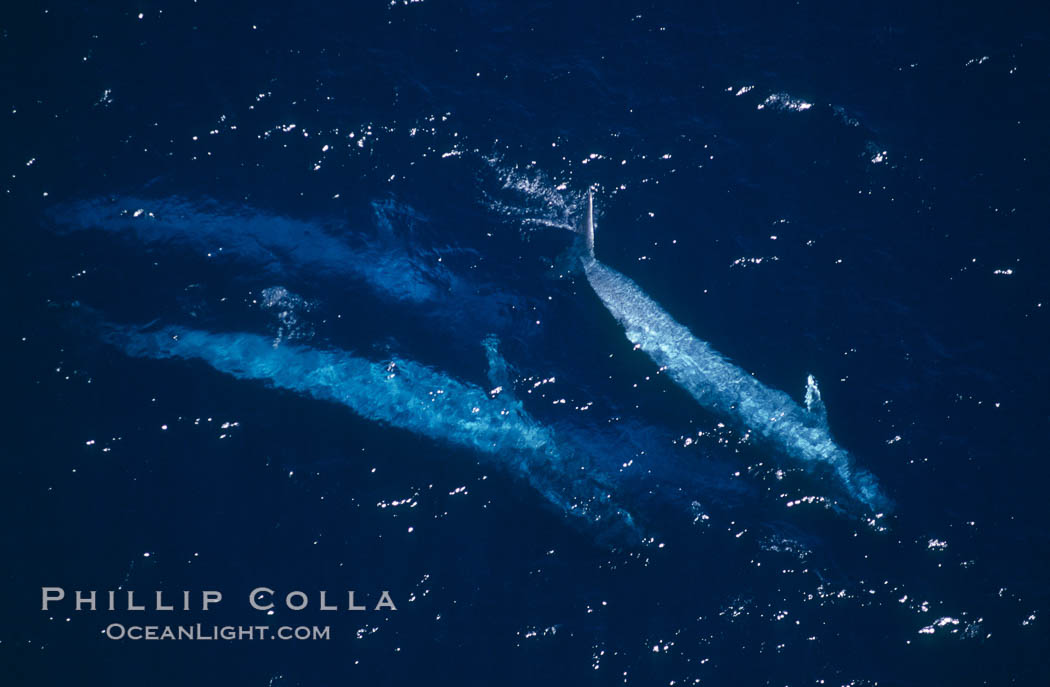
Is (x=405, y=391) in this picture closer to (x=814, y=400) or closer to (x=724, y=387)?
(x=724, y=387)

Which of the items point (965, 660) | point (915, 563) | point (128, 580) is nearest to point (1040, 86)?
point (915, 563)

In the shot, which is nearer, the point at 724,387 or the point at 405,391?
the point at 724,387

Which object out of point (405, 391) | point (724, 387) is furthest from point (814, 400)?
point (405, 391)

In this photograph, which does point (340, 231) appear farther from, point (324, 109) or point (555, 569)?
point (555, 569)

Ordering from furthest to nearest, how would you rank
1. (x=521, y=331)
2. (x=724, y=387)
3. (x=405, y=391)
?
1. (x=521, y=331)
2. (x=405, y=391)
3. (x=724, y=387)

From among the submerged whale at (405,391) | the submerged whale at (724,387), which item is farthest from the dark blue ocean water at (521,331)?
the submerged whale at (724,387)

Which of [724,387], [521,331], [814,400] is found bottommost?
[814,400]

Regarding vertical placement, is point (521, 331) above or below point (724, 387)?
above
